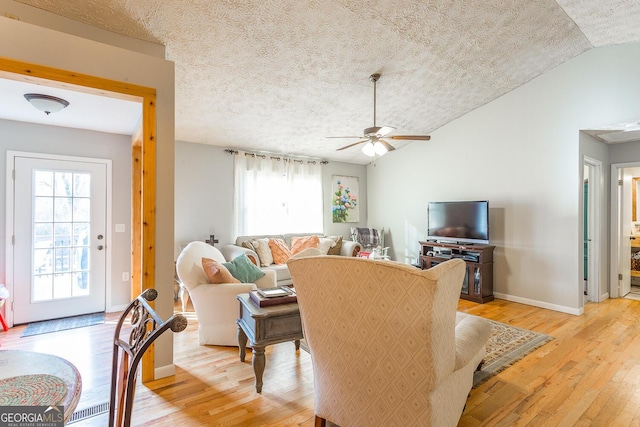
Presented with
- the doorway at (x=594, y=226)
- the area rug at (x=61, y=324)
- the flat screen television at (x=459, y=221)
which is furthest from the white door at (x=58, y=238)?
the doorway at (x=594, y=226)

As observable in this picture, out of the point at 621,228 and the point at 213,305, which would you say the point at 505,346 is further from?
the point at 621,228

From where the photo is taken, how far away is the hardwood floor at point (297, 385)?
77.9 inches

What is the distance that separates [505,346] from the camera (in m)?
3.01

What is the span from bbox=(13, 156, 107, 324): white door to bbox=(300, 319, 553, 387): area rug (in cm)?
295

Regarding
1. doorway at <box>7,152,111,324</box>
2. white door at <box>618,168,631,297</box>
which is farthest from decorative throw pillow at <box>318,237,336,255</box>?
white door at <box>618,168,631,297</box>

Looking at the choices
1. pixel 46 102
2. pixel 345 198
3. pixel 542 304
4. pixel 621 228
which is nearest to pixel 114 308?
pixel 46 102

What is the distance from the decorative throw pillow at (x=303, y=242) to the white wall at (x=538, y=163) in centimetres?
229

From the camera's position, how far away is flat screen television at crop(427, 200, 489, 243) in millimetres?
4574

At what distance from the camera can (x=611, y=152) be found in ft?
15.4

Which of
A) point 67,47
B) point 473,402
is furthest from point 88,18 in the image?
point 473,402

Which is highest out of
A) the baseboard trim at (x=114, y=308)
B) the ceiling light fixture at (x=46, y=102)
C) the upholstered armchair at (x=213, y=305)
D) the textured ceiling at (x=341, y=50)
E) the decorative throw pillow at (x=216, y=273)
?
the textured ceiling at (x=341, y=50)

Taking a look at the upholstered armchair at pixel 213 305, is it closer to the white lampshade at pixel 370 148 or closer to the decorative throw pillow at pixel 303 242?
the white lampshade at pixel 370 148

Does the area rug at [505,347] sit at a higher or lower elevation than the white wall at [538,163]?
lower

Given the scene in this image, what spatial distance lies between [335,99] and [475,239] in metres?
2.93
